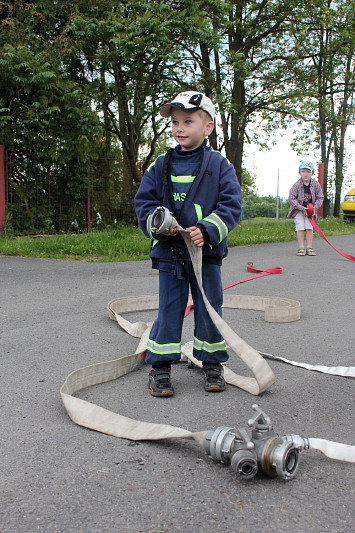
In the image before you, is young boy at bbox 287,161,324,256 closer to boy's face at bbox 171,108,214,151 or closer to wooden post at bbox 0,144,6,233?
wooden post at bbox 0,144,6,233

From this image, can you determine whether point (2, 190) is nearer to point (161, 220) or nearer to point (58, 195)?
point (58, 195)

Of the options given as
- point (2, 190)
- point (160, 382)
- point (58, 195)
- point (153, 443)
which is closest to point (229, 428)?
point (153, 443)

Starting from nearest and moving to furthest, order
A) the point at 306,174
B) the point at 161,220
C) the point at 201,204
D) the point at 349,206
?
the point at 161,220 < the point at 201,204 < the point at 306,174 < the point at 349,206

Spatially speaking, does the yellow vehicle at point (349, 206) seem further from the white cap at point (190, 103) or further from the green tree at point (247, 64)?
the white cap at point (190, 103)

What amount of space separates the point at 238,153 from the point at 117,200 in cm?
712

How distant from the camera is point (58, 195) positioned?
48.0 feet

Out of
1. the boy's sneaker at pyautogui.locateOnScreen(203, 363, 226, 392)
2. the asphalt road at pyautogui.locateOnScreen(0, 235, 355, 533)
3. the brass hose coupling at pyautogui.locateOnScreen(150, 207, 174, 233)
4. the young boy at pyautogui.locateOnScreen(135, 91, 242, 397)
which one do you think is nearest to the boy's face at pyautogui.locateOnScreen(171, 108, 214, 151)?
the young boy at pyautogui.locateOnScreen(135, 91, 242, 397)

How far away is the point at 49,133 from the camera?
13.4 meters

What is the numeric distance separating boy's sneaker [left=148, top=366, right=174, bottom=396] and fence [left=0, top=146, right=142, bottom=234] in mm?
10605

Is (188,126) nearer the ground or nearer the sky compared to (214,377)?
nearer the sky

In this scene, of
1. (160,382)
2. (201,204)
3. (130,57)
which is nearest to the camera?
(160,382)

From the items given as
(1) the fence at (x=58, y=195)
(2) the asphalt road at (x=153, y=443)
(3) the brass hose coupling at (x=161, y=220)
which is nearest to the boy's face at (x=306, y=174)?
(2) the asphalt road at (x=153, y=443)

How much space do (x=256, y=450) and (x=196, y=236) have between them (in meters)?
1.30

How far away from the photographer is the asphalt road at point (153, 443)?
2.05 meters
